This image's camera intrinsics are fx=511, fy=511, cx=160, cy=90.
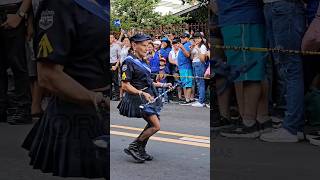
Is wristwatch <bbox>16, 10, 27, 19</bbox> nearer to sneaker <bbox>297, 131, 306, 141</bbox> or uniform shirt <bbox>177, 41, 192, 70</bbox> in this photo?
sneaker <bbox>297, 131, 306, 141</bbox>

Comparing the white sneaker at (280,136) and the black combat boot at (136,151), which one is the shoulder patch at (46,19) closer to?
the white sneaker at (280,136)

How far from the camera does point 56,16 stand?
1.51 meters

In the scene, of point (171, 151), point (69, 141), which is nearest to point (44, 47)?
point (69, 141)

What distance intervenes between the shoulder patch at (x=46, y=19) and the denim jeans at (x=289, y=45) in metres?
0.62

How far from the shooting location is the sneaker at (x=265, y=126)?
145 centimetres

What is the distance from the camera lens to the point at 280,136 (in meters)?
1.44

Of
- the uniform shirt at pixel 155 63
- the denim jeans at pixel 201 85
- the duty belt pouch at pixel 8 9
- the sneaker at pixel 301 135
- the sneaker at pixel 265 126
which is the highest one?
the duty belt pouch at pixel 8 9

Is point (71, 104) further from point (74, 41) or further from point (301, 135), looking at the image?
point (301, 135)

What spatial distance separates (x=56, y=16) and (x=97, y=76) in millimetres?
218

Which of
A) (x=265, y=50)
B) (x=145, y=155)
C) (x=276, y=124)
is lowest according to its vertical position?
(x=145, y=155)

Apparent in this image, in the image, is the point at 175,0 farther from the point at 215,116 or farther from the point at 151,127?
the point at 151,127

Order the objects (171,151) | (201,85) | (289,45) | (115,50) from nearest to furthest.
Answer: (289,45) → (201,85) → (115,50) → (171,151)

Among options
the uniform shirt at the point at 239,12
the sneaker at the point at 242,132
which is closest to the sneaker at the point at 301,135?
the sneaker at the point at 242,132

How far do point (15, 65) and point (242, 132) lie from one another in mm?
792
